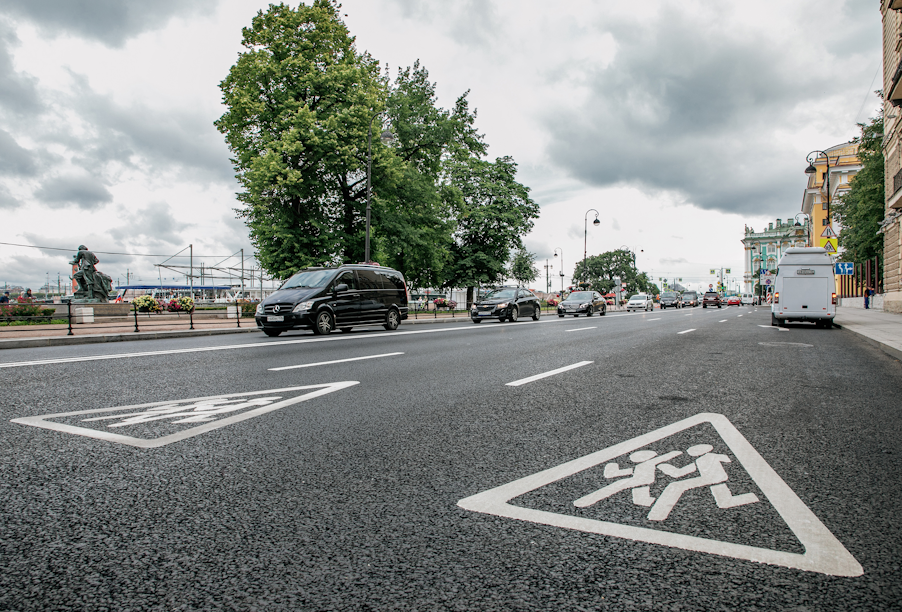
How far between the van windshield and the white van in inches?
629

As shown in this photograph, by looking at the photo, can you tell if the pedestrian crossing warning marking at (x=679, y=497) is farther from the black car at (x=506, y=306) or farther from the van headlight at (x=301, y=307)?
the black car at (x=506, y=306)

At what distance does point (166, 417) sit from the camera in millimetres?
4430

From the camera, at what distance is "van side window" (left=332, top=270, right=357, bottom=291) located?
52.6 feet

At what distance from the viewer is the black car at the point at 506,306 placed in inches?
988

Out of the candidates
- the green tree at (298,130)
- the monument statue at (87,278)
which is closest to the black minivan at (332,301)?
the green tree at (298,130)

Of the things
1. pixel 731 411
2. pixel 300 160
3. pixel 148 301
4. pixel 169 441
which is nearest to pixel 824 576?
pixel 731 411

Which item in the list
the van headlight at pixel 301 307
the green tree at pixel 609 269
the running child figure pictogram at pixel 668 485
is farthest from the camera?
the green tree at pixel 609 269

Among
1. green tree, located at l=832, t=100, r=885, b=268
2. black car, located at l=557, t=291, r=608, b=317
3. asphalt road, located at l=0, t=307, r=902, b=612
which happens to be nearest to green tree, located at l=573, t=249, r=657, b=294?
green tree, located at l=832, t=100, r=885, b=268

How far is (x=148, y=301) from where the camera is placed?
2634 centimetres

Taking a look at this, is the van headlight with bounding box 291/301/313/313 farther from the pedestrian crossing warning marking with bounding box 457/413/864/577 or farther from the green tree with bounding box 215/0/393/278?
the pedestrian crossing warning marking with bounding box 457/413/864/577

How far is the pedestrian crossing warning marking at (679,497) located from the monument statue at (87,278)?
95.0ft

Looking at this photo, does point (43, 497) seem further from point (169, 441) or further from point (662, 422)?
point (662, 422)

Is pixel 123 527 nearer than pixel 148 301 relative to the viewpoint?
Yes

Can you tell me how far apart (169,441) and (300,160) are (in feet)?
78.2
